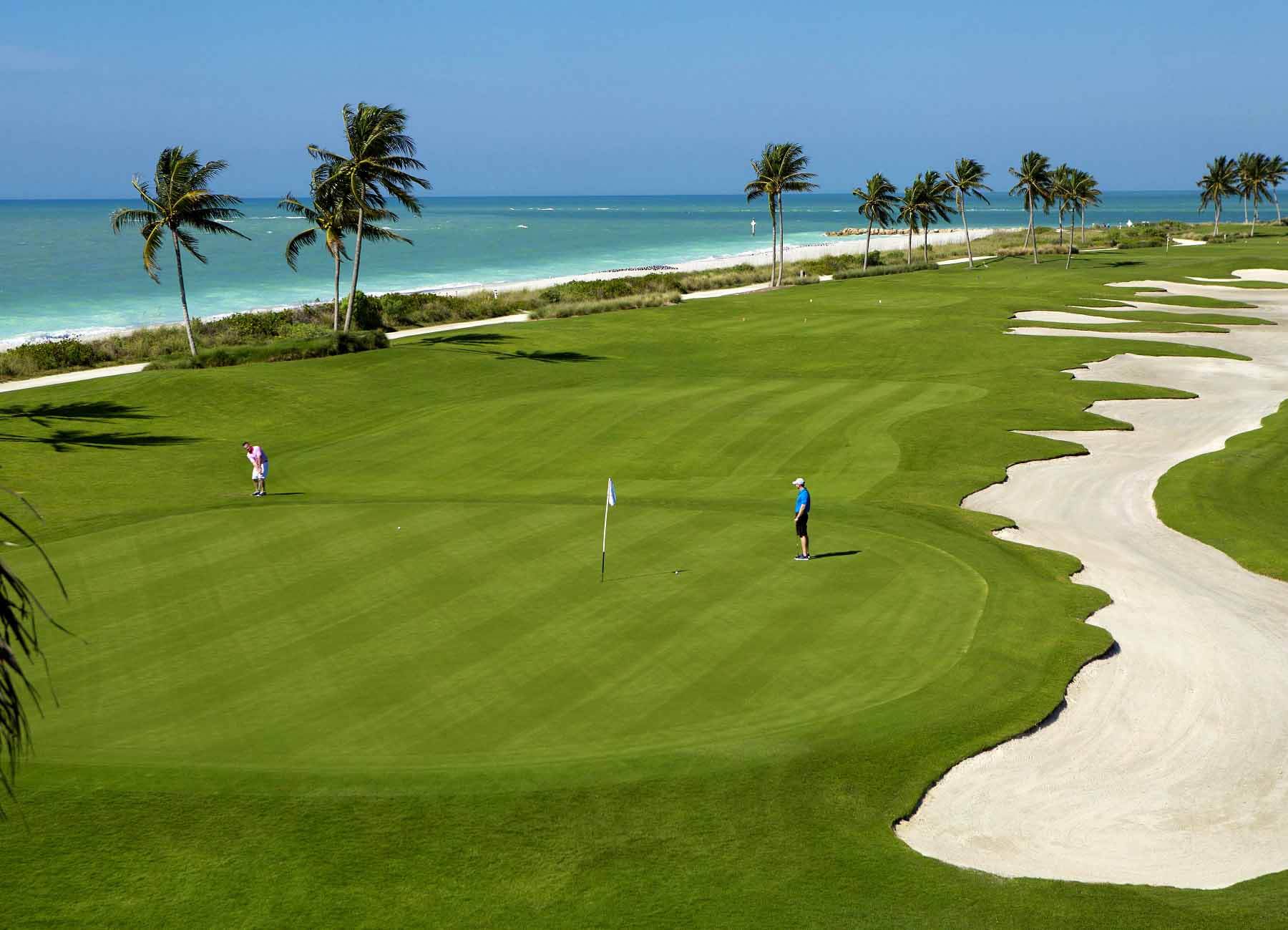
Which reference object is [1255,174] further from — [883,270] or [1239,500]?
[1239,500]

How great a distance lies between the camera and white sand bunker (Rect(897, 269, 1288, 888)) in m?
12.5

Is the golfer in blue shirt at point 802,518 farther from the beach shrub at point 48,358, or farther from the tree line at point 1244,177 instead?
the tree line at point 1244,177

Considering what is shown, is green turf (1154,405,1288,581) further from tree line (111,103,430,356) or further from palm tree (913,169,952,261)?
palm tree (913,169,952,261)

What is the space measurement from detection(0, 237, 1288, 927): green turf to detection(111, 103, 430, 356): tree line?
18.0 meters

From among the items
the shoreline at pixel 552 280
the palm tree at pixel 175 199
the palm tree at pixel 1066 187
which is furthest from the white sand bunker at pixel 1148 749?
the palm tree at pixel 1066 187

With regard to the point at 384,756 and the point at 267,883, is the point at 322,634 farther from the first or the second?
the point at 267,883

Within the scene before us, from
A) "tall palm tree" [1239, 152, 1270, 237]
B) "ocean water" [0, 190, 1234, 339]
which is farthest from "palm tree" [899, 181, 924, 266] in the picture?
"tall palm tree" [1239, 152, 1270, 237]

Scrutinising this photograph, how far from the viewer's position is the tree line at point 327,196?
50.0m

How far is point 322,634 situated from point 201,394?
2875 centimetres

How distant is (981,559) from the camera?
22.7m

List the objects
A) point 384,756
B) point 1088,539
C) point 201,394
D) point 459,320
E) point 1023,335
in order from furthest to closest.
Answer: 1. point 459,320
2. point 1023,335
3. point 201,394
4. point 1088,539
5. point 384,756

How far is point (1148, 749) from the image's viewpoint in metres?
14.9

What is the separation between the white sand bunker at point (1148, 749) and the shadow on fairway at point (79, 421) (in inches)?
1110

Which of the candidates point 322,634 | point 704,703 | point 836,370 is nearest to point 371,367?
point 836,370
